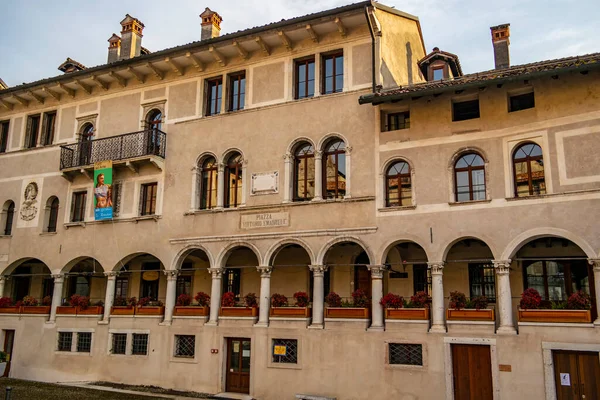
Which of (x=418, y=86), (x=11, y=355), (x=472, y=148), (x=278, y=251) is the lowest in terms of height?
(x=11, y=355)

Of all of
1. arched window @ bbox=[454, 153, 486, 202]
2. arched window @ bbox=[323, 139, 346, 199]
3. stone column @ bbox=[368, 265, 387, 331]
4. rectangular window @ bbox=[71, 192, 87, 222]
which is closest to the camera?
arched window @ bbox=[454, 153, 486, 202]

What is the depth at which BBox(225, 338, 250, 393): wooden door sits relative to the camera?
2169 cm

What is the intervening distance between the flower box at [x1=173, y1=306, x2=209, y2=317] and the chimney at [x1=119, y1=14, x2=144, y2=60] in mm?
14315

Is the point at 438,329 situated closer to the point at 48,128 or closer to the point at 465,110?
the point at 465,110

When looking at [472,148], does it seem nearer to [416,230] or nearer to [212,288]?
[416,230]

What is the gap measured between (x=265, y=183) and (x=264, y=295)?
4518 mm

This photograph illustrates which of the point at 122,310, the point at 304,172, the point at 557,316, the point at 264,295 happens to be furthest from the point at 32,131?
the point at 557,316

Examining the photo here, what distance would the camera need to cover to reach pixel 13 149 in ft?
98.9

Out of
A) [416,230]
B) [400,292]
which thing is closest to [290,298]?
[400,292]

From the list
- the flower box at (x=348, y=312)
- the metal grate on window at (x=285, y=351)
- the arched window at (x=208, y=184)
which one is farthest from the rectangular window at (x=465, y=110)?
the arched window at (x=208, y=184)

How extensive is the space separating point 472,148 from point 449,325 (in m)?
6.12

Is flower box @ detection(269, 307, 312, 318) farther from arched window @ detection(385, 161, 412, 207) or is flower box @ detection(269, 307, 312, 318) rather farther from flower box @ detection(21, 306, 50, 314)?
flower box @ detection(21, 306, 50, 314)

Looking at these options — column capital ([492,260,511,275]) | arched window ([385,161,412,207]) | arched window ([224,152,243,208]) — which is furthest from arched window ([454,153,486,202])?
arched window ([224,152,243,208])

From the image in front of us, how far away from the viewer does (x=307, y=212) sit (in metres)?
21.8
